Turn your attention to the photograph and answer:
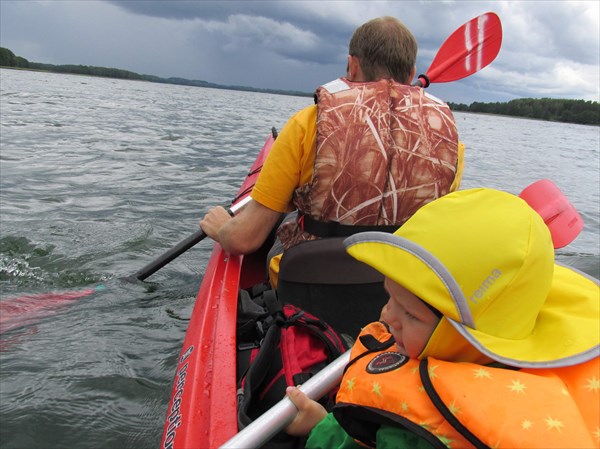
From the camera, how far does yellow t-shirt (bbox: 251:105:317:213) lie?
2252 millimetres


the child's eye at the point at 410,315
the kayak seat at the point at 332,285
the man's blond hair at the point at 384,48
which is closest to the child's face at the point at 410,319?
the child's eye at the point at 410,315

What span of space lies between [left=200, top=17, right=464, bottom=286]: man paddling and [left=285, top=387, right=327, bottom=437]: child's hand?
90 cm

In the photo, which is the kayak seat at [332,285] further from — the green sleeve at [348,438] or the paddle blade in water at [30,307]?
the paddle blade in water at [30,307]

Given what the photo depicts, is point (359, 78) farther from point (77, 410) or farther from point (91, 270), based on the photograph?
point (91, 270)

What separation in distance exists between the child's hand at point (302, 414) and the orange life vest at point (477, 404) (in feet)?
1.19

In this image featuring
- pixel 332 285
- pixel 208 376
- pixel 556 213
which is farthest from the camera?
pixel 556 213

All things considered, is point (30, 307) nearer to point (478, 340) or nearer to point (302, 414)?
point (302, 414)

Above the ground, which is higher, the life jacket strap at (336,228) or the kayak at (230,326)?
the life jacket strap at (336,228)

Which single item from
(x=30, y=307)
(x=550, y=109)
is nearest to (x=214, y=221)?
(x=30, y=307)

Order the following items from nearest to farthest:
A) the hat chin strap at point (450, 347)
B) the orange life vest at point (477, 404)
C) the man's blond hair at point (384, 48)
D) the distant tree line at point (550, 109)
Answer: the orange life vest at point (477, 404) < the hat chin strap at point (450, 347) < the man's blond hair at point (384, 48) < the distant tree line at point (550, 109)

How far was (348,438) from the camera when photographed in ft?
4.42

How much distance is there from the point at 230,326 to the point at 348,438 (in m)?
1.06

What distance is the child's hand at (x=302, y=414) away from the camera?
5.17 feet

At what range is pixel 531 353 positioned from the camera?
106cm
